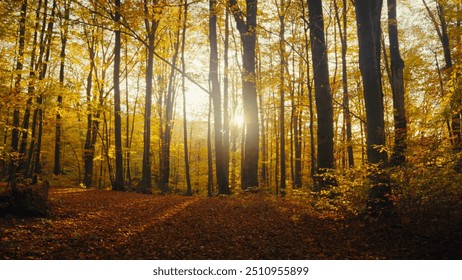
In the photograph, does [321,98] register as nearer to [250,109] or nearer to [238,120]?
[250,109]

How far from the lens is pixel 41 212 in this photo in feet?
18.4

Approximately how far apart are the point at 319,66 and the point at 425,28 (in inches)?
482

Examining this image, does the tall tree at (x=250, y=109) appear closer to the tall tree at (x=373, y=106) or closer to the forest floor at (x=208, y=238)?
the forest floor at (x=208, y=238)

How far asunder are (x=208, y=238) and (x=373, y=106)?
13.2ft

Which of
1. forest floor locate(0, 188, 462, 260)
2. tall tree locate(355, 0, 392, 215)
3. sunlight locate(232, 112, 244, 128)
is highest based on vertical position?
sunlight locate(232, 112, 244, 128)

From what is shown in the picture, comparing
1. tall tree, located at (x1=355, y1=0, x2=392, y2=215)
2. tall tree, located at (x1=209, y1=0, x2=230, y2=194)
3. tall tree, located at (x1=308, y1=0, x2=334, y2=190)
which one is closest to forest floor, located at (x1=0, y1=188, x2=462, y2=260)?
tall tree, located at (x1=355, y1=0, x2=392, y2=215)

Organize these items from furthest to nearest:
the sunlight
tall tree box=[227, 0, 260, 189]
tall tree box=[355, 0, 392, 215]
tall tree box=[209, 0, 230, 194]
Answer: the sunlight, tall tree box=[209, 0, 230, 194], tall tree box=[227, 0, 260, 189], tall tree box=[355, 0, 392, 215]

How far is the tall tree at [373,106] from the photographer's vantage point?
5305mm

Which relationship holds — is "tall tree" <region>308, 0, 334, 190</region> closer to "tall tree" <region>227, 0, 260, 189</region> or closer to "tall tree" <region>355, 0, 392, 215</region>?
"tall tree" <region>355, 0, 392, 215</region>

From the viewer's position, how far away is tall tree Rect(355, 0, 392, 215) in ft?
17.4

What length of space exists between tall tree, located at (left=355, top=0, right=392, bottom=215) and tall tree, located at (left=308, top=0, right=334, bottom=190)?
2216 millimetres

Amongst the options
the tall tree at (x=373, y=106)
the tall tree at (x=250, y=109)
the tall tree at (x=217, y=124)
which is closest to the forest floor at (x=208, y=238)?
the tall tree at (x=373, y=106)

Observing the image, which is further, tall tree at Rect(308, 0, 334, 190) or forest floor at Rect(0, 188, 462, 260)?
tall tree at Rect(308, 0, 334, 190)
